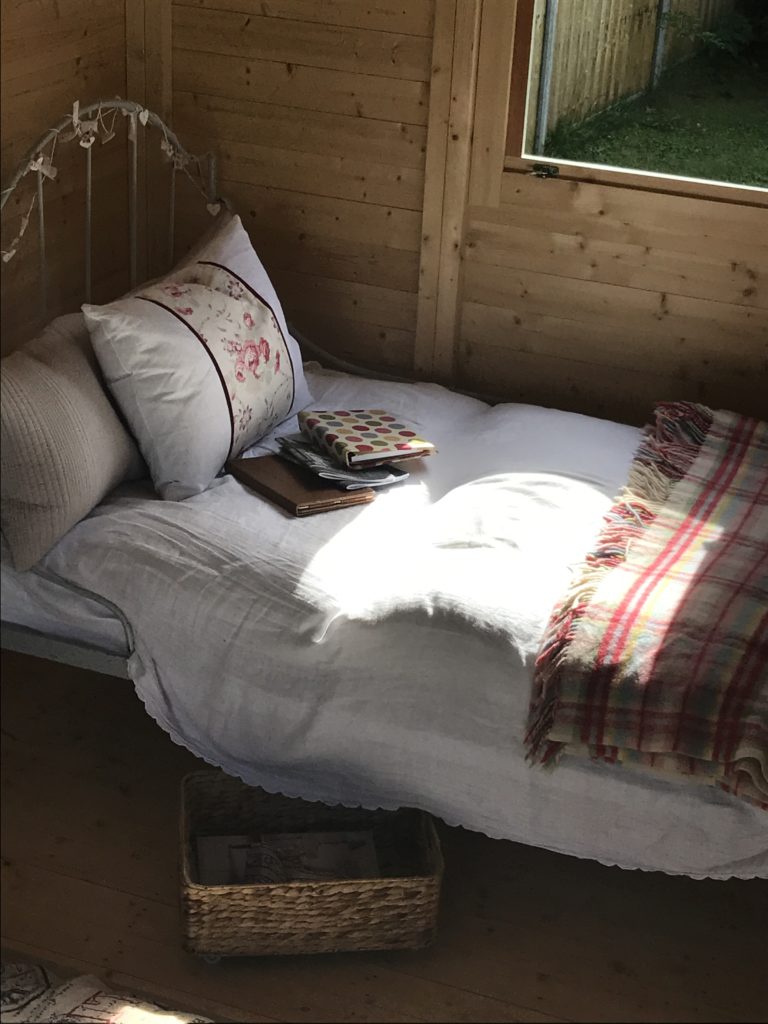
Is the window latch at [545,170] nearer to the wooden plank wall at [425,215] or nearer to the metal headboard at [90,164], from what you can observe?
the wooden plank wall at [425,215]

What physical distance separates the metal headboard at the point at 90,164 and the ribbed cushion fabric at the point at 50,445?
1.04 ft

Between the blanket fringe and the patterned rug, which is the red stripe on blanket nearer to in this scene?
the blanket fringe

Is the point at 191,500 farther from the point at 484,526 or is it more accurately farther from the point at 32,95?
the point at 32,95

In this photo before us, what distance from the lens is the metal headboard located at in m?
2.41

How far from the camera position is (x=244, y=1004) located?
188 cm

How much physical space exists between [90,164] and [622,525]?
51.5 inches

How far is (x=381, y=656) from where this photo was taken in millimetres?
1933

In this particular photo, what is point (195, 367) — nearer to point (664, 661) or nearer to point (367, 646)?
point (367, 646)

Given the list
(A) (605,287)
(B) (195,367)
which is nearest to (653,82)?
(A) (605,287)

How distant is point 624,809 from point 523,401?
1264mm

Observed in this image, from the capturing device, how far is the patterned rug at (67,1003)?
167 centimetres

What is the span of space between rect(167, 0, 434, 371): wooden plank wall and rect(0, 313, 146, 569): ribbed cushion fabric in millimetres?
883

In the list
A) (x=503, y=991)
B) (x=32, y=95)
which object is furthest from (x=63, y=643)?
(x=32, y=95)

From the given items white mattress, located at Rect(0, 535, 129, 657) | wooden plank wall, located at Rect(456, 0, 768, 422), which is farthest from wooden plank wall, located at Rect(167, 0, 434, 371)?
white mattress, located at Rect(0, 535, 129, 657)
